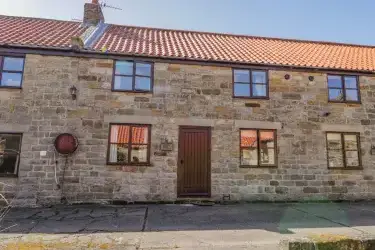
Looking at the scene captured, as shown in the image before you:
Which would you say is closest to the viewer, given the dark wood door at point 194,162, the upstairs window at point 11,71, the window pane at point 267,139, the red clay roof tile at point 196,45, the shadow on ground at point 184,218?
the shadow on ground at point 184,218

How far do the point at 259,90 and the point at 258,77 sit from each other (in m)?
0.52

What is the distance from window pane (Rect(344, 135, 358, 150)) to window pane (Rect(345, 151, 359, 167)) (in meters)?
0.19

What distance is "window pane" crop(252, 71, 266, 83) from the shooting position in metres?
11.1

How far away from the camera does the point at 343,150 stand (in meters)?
11.0

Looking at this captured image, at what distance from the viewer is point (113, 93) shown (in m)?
10.1

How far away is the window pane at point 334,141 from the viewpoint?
36.1 feet

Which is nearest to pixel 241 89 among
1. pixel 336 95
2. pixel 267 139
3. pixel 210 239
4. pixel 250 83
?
pixel 250 83

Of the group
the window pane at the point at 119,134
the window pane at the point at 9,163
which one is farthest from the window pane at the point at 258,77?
the window pane at the point at 9,163

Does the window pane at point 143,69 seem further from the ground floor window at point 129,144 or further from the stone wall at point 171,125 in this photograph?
the ground floor window at point 129,144

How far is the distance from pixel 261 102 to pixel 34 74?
26.2ft

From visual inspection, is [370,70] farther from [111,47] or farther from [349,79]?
[111,47]

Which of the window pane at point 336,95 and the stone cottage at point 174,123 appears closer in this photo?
the stone cottage at point 174,123

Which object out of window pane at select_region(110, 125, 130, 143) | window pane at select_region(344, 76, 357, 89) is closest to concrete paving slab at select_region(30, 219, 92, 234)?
window pane at select_region(110, 125, 130, 143)

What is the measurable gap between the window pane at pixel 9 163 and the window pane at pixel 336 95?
37.4 feet
